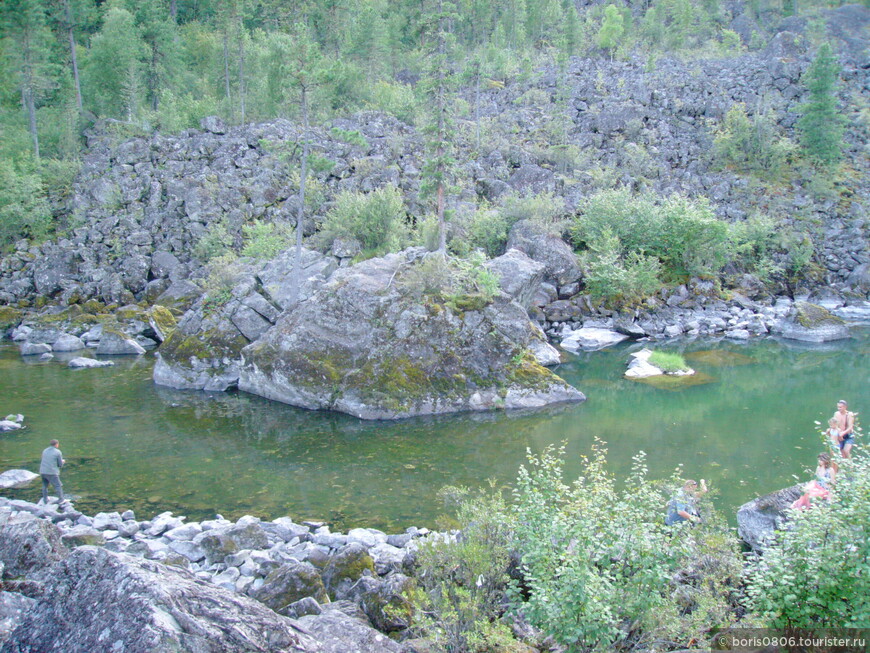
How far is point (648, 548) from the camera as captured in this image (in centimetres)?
592

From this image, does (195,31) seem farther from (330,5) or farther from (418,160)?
(418,160)

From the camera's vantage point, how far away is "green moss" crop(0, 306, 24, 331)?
3450 centimetres

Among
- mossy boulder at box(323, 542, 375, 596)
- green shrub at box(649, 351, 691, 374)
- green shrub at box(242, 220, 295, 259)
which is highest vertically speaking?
mossy boulder at box(323, 542, 375, 596)

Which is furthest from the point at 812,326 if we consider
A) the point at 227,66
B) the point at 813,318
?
the point at 227,66

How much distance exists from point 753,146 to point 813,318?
2444 cm

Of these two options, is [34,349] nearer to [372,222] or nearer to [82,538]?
[372,222]

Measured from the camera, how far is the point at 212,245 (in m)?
39.4

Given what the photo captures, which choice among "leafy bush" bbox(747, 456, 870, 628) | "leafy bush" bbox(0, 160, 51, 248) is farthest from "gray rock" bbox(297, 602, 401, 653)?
"leafy bush" bbox(0, 160, 51, 248)

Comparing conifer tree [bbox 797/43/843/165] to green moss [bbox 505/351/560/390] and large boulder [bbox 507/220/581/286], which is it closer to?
large boulder [bbox 507/220/581/286]

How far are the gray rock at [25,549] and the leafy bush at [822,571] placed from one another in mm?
8404

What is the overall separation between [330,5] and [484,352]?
181ft

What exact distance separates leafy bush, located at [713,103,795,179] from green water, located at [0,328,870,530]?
1186 inches

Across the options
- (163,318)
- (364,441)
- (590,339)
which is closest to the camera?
(364,441)

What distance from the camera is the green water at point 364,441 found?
1343cm
